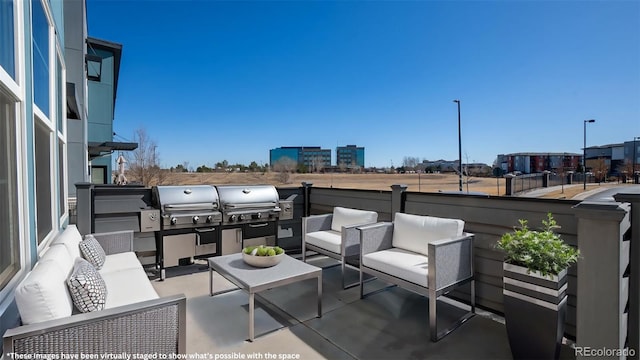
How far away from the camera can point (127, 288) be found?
Answer: 7.52ft

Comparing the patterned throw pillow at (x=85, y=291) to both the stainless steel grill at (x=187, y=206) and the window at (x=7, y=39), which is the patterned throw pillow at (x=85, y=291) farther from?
the stainless steel grill at (x=187, y=206)

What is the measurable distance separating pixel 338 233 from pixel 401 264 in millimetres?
1399

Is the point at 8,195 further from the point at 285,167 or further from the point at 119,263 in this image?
the point at 285,167

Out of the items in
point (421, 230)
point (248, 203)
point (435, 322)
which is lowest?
point (435, 322)

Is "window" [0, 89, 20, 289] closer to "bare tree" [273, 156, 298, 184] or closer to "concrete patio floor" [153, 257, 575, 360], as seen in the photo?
"concrete patio floor" [153, 257, 575, 360]

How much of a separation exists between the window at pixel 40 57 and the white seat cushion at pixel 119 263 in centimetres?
146

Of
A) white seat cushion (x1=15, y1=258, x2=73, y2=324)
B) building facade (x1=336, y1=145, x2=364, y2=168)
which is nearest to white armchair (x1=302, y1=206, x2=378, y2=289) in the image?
white seat cushion (x1=15, y1=258, x2=73, y2=324)

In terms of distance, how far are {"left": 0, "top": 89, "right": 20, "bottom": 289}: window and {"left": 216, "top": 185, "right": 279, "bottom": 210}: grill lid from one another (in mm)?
2542

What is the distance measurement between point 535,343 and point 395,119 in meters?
11.5

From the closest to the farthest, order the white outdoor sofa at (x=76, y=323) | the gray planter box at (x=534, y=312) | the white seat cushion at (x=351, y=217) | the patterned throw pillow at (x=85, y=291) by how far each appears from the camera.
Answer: the white outdoor sofa at (x=76, y=323), the patterned throw pillow at (x=85, y=291), the gray planter box at (x=534, y=312), the white seat cushion at (x=351, y=217)

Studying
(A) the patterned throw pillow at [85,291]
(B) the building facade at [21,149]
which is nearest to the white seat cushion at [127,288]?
(A) the patterned throw pillow at [85,291]

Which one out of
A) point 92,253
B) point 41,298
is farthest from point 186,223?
point 41,298

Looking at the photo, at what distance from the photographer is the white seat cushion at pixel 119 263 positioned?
2.75 m

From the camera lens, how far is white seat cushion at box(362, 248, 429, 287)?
2.56 m
